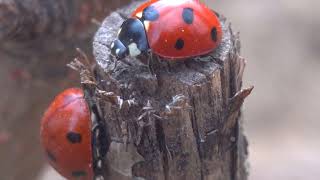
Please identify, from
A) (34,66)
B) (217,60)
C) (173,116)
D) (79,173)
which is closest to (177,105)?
(173,116)

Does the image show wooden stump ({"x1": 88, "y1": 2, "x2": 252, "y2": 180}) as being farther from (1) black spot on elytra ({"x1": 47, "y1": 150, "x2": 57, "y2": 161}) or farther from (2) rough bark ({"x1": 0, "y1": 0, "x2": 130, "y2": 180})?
(2) rough bark ({"x1": 0, "y1": 0, "x2": 130, "y2": 180})

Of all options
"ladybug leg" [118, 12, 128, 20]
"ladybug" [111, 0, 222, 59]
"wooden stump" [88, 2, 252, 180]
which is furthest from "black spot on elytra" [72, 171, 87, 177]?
"ladybug leg" [118, 12, 128, 20]

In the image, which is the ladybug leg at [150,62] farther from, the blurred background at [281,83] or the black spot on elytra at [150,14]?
the blurred background at [281,83]

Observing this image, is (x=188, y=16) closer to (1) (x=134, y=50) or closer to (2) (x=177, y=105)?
(1) (x=134, y=50)

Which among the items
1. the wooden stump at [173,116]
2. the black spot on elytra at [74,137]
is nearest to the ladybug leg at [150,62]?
the wooden stump at [173,116]

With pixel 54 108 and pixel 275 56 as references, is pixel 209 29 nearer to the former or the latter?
pixel 54 108

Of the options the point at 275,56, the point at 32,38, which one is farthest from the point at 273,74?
the point at 32,38
